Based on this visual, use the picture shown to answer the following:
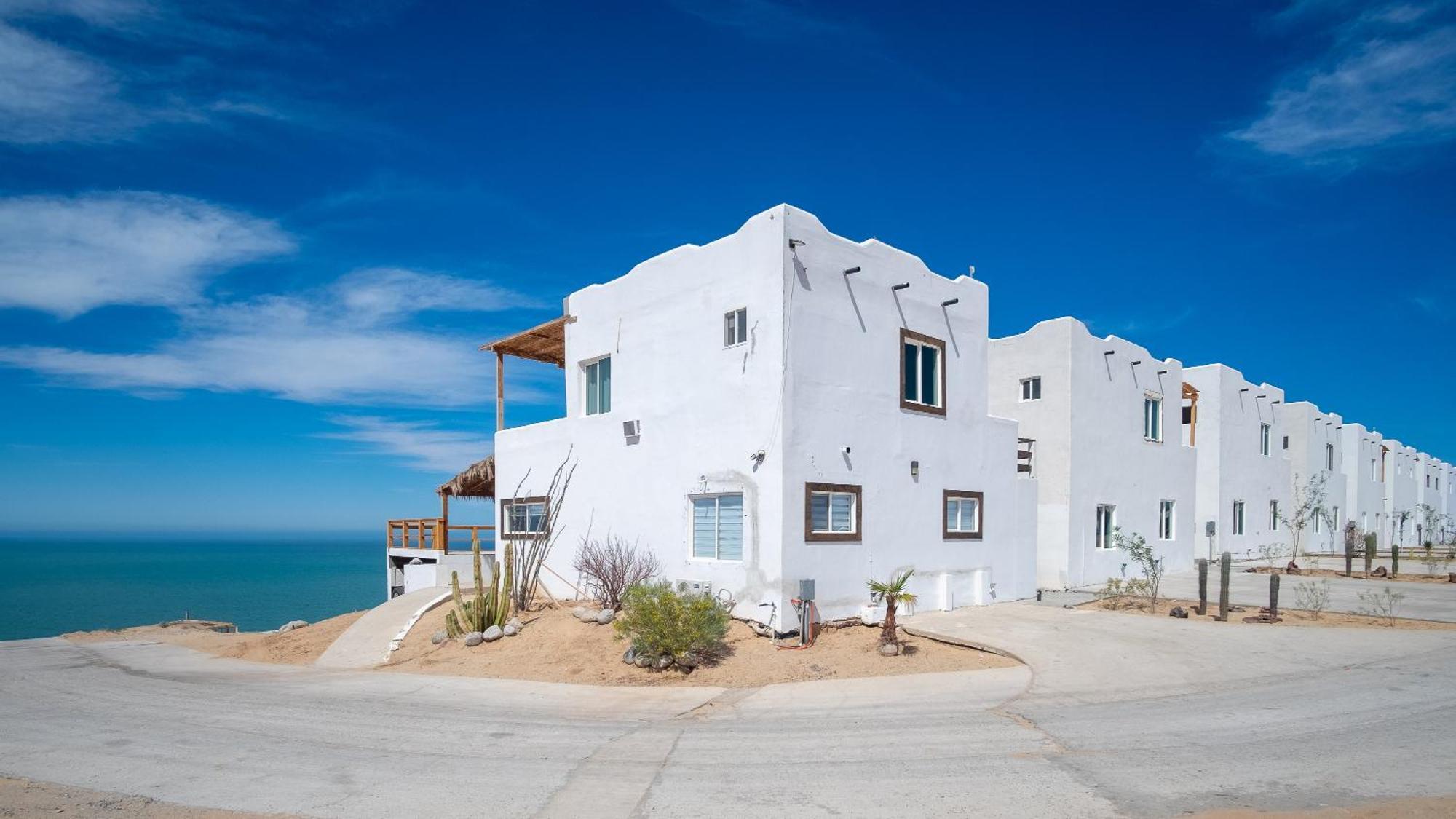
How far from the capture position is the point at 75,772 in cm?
845

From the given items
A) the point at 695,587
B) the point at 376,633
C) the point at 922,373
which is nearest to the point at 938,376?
the point at 922,373

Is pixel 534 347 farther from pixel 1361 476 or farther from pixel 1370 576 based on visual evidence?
pixel 1361 476

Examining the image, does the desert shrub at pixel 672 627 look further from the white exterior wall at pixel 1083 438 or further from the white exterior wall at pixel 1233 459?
the white exterior wall at pixel 1233 459

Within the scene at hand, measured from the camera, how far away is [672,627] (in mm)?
13141

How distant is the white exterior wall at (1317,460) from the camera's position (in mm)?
39531

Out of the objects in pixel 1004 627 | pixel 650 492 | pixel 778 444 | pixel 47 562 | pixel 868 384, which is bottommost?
pixel 47 562

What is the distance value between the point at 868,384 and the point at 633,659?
698cm

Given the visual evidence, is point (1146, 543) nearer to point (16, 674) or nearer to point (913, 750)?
point (913, 750)

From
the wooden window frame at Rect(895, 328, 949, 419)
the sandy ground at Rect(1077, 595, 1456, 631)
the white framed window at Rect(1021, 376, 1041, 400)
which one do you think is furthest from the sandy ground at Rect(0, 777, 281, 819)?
the white framed window at Rect(1021, 376, 1041, 400)

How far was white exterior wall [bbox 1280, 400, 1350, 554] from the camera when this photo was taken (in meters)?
39.5

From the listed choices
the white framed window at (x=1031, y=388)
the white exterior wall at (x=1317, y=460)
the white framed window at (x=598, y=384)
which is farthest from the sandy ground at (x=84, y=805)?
the white exterior wall at (x=1317, y=460)

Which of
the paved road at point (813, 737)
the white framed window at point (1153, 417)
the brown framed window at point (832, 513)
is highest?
the white framed window at point (1153, 417)

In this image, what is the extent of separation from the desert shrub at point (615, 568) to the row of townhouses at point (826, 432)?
274 millimetres

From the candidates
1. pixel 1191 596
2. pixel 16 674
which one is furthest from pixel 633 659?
pixel 1191 596
